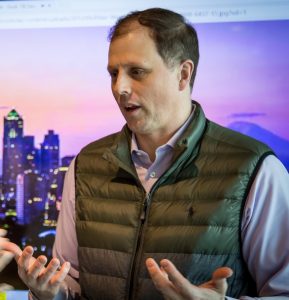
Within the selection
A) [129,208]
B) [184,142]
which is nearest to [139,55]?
[184,142]

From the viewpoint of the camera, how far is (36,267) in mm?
1333

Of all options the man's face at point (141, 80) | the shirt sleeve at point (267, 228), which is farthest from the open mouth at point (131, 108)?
the shirt sleeve at point (267, 228)

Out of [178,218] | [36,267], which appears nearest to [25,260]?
[36,267]

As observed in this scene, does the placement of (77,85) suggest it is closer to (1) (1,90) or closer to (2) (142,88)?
(1) (1,90)

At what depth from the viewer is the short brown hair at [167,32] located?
5.08 ft

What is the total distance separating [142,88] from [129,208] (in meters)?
0.39

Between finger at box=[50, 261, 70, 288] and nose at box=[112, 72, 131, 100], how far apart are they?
55 cm

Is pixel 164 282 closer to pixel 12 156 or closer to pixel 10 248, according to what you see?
pixel 10 248

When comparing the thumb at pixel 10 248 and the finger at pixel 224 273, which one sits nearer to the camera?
the finger at pixel 224 273

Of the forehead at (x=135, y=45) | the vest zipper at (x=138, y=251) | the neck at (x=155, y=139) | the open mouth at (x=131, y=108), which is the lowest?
the vest zipper at (x=138, y=251)

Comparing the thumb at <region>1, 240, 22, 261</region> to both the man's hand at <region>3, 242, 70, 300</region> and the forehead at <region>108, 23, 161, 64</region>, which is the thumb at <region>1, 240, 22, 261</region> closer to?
the man's hand at <region>3, 242, 70, 300</region>

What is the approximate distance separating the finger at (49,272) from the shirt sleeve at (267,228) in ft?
1.92

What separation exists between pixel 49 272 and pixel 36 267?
39 millimetres

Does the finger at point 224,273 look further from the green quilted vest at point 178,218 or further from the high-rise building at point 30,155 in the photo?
the high-rise building at point 30,155
